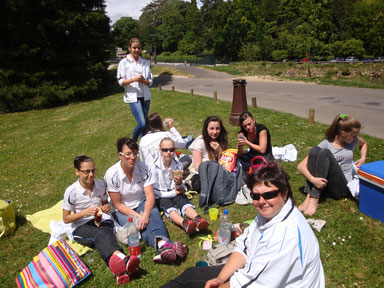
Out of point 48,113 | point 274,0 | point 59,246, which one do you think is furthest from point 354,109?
point 274,0

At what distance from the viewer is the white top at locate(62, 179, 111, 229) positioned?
3623 millimetres

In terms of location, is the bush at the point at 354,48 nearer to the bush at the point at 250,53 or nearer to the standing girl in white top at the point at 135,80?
the bush at the point at 250,53

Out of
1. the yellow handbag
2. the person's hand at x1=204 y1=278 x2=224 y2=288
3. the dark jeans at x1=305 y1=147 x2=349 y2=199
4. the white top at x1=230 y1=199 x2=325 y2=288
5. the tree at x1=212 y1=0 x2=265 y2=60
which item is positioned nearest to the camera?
the white top at x1=230 y1=199 x2=325 y2=288

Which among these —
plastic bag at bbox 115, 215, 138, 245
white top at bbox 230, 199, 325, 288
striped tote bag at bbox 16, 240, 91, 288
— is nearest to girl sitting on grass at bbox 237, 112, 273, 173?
plastic bag at bbox 115, 215, 138, 245

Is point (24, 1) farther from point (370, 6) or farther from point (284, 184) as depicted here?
point (370, 6)

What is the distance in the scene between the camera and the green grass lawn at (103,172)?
127 inches

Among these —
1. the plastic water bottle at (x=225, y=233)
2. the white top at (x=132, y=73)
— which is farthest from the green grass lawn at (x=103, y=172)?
the white top at (x=132, y=73)

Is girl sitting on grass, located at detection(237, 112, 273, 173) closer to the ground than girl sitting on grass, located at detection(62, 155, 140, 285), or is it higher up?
higher up

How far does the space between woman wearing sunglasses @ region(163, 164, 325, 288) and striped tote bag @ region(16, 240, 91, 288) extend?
176cm

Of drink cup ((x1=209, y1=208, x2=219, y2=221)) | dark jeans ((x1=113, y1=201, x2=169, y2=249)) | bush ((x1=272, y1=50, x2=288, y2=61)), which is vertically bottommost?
drink cup ((x1=209, y1=208, x2=219, y2=221))

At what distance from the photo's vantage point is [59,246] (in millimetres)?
3146

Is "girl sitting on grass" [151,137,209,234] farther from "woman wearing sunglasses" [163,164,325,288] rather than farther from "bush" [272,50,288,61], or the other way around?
"bush" [272,50,288,61]

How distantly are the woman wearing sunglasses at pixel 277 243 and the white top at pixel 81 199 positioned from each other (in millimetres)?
2235

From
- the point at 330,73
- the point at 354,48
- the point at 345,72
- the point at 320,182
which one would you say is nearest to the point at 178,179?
the point at 320,182
